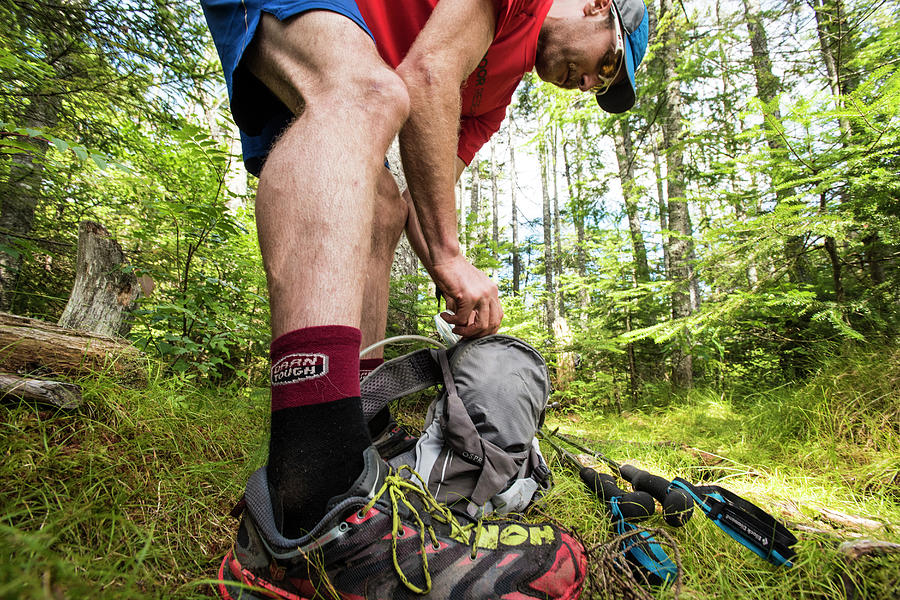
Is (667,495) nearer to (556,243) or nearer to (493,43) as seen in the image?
(493,43)

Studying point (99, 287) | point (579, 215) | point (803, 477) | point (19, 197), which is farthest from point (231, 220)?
point (579, 215)

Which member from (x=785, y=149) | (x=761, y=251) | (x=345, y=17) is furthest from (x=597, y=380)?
(x=345, y=17)

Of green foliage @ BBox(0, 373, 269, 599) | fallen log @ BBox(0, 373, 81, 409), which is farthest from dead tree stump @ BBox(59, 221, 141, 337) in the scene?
fallen log @ BBox(0, 373, 81, 409)

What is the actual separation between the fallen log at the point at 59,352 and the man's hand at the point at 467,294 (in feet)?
4.01

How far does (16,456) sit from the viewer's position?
2.81ft

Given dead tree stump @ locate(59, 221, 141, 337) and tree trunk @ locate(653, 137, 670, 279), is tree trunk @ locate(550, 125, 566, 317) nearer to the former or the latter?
tree trunk @ locate(653, 137, 670, 279)

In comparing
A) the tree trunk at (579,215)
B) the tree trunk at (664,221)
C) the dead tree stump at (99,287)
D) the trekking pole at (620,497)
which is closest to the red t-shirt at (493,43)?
the trekking pole at (620,497)

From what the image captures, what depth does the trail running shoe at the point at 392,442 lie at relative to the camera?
1.33 metres

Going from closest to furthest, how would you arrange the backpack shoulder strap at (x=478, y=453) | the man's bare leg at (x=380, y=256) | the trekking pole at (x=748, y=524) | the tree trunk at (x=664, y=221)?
the trekking pole at (x=748, y=524), the backpack shoulder strap at (x=478, y=453), the man's bare leg at (x=380, y=256), the tree trunk at (x=664, y=221)

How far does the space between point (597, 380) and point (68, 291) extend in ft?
20.8

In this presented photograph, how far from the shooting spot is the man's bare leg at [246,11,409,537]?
0.73 metres

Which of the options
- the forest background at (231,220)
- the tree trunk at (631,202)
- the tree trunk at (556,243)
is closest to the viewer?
the forest background at (231,220)

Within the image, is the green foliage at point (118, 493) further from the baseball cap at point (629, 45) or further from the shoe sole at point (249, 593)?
the baseball cap at point (629, 45)

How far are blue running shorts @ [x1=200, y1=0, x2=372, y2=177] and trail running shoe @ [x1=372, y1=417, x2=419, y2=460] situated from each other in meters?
1.10
